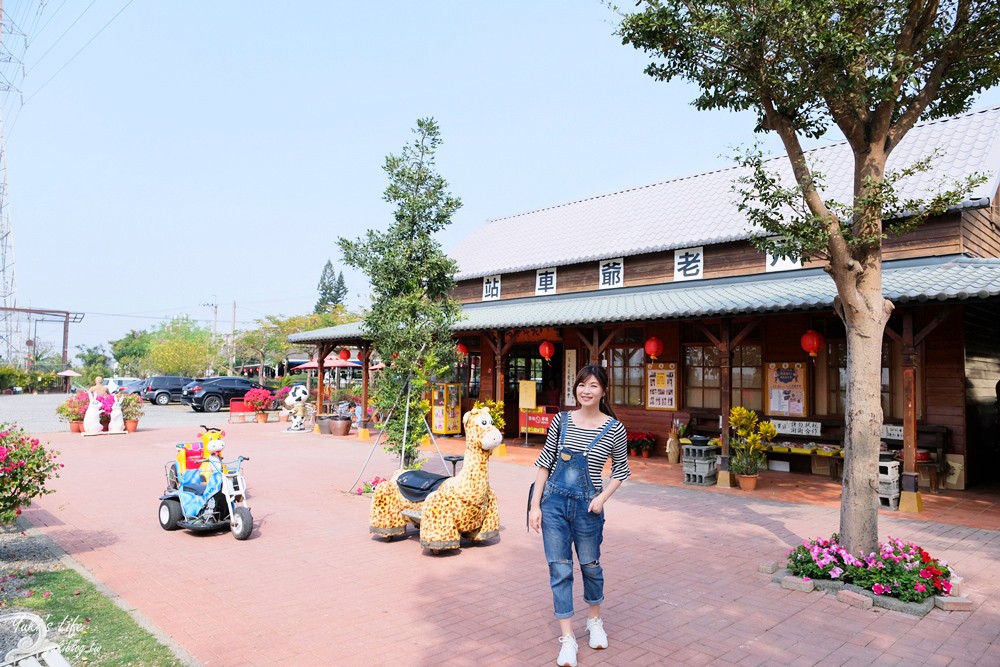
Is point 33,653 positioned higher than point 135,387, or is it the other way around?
point 135,387

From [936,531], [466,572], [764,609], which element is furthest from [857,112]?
[466,572]

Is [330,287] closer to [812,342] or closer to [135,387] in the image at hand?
[135,387]

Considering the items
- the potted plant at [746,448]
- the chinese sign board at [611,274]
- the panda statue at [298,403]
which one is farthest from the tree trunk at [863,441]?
the panda statue at [298,403]

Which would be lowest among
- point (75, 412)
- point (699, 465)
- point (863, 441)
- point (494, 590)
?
point (494, 590)

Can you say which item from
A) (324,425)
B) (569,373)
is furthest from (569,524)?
(324,425)

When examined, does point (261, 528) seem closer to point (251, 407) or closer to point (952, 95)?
point (952, 95)

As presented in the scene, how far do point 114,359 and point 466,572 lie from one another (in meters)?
96.9

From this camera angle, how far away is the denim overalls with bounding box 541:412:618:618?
3.68 m

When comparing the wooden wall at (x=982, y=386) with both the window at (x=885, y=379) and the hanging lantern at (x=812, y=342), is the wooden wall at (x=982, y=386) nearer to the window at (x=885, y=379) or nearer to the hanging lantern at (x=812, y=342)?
the window at (x=885, y=379)

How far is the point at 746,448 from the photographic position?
9.94m

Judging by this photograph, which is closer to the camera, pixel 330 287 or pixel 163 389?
pixel 163 389

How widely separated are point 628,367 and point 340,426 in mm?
8316

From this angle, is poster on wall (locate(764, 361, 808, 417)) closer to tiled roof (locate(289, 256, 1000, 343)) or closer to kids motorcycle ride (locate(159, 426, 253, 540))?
tiled roof (locate(289, 256, 1000, 343))

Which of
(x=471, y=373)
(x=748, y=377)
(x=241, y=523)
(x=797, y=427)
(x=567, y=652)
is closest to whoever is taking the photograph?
(x=567, y=652)
